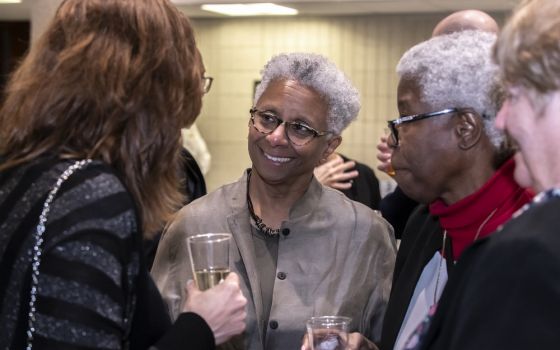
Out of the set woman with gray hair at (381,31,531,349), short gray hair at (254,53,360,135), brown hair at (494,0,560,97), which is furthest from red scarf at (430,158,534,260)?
short gray hair at (254,53,360,135)

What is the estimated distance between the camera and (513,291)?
3.94ft

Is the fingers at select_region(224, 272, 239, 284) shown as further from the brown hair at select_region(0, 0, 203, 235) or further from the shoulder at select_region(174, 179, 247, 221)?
the shoulder at select_region(174, 179, 247, 221)

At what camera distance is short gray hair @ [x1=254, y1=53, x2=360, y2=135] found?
2.73 meters

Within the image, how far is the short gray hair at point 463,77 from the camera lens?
1.99 metres

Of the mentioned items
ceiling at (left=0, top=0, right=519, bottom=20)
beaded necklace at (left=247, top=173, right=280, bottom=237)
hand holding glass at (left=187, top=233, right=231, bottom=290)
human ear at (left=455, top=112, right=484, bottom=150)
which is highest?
ceiling at (left=0, top=0, right=519, bottom=20)

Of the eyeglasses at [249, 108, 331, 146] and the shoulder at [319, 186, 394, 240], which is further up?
the eyeglasses at [249, 108, 331, 146]

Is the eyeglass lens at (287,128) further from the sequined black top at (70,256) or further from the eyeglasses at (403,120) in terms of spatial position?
the sequined black top at (70,256)

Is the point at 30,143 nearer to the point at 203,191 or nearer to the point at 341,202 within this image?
the point at 341,202

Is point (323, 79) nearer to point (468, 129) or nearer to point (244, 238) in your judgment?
point (244, 238)

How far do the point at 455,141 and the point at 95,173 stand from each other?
89cm

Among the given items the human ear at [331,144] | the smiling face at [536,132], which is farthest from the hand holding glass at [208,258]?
the human ear at [331,144]

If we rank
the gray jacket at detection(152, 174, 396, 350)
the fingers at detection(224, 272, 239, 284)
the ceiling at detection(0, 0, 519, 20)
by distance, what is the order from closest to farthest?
the fingers at detection(224, 272, 239, 284) → the gray jacket at detection(152, 174, 396, 350) → the ceiling at detection(0, 0, 519, 20)

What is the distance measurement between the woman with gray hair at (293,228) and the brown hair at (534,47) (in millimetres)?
1349

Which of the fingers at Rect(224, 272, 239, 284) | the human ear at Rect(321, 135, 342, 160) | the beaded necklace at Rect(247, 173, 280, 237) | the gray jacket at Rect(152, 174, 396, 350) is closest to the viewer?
the fingers at Rect(224, 272, 239, 284)
